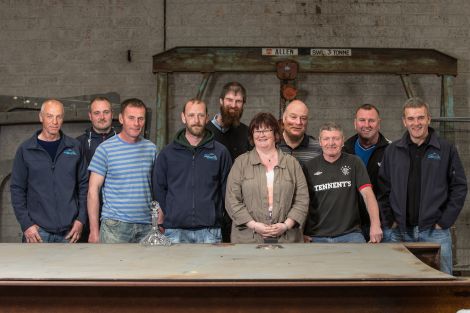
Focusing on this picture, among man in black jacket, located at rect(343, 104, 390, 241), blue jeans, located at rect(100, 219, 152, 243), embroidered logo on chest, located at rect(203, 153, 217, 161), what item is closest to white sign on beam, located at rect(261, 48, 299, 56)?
man in black jacket, located at rect(343, 104, 390, 241)

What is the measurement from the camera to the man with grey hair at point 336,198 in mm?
4164

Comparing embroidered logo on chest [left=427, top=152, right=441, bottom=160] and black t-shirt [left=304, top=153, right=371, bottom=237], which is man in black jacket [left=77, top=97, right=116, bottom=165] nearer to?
black t-shirt [left=304, top=153, right=371, bottom=237]

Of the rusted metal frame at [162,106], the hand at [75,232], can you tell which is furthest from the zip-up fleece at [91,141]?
the rusted metal frame at [162,106]

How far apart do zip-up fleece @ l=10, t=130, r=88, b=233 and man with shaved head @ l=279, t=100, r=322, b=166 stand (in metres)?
1.42

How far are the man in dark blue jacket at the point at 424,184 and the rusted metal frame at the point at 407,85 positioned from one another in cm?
371

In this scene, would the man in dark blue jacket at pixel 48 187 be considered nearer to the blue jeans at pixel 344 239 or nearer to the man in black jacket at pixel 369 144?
the blue jeans at pixel 344 239

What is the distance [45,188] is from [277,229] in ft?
5.22

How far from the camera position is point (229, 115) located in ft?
15.8

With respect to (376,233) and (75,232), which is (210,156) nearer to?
(75,232)

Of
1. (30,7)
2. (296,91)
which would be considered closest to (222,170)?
(296,91)

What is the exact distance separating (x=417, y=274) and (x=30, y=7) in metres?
6.99

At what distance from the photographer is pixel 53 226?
4395 mm

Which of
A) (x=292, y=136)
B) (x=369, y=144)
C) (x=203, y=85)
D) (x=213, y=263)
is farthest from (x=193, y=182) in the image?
(x=203, y=85)

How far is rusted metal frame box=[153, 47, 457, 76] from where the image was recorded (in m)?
7.94
